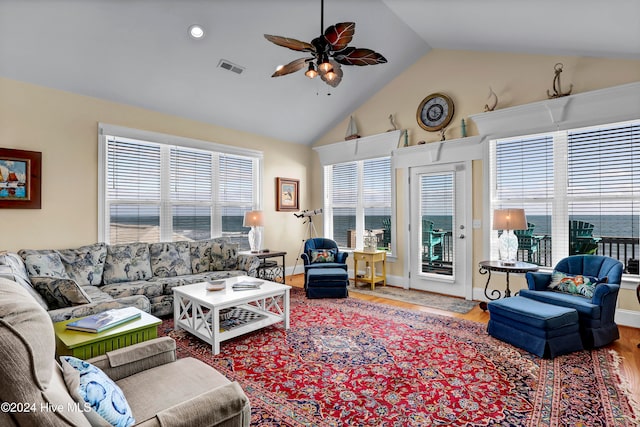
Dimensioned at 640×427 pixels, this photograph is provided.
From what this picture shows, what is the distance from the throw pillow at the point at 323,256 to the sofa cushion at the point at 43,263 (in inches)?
127

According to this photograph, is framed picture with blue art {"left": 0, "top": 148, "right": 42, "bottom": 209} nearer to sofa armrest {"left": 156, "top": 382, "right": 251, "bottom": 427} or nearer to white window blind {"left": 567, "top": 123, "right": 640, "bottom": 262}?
sofa armrest {"left": 156, "top": 382, "right": 251, "bottom": 427}

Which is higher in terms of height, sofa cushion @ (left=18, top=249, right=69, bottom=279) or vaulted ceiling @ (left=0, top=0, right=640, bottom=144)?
vaulted ceiling @ (left=0, top=0, right=640, bottom=144)

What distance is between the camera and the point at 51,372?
945mm

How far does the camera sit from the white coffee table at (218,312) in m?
2.94

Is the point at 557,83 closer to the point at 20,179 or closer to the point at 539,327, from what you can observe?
the point at 539,327

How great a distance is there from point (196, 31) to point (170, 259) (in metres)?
2.90

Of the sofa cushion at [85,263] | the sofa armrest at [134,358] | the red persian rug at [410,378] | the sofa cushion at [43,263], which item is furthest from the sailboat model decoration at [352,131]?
the sofa armrest at [134,358]

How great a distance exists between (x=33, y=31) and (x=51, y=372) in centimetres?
380

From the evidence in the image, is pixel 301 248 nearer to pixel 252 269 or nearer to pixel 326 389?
pixel 252 269

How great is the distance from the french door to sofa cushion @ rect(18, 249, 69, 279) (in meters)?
4.71

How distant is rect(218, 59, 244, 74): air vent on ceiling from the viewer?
167 inches

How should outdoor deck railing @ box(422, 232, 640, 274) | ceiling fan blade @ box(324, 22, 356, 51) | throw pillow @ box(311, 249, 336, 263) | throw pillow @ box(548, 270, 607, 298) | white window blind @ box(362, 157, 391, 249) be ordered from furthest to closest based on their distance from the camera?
white window blind @ box(362, 157, 391, 249) → throw pillow @ box(311, 249, 336, 263) → outdoor deck railing @ box(422, 232, 640, 274) → throw pillow @ box(548, 270, 607, 298) → ceiling fan blade @ box(324, 22, 356, 51)

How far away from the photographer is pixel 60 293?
256cm

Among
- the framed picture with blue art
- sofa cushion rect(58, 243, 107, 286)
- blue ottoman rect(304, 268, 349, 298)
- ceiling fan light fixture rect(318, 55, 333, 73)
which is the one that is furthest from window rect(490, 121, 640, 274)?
the framed picture with blue art
